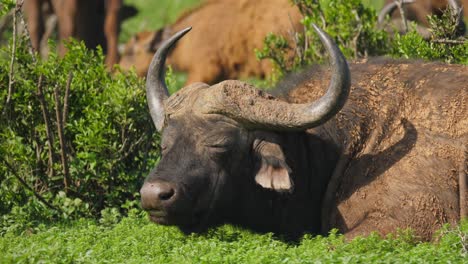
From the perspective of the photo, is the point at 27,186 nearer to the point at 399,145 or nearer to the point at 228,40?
the point at 399,145

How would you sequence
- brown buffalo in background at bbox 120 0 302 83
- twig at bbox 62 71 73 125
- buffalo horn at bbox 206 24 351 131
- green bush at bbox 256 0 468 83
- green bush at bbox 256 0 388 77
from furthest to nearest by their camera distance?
brown buffalo in background at bbox 120 0 302 83, green bush at bbox 256 0 388 77, green bush at bbox 256 0 468 83, twig at bbox 62 71 73 125, buffalo horn at bbox 206 24 351 131

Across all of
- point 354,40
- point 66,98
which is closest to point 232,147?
point 66,98

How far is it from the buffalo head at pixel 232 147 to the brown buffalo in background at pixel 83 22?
36.7 feet

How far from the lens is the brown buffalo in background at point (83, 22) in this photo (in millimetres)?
18766

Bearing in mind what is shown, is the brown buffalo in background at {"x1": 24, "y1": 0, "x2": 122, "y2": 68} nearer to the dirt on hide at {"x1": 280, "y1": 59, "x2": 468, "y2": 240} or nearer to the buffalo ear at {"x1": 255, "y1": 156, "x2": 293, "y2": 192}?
the dirt on hide at {"x1": 280, "y1": 59, "x2": 468, "y2": 240}

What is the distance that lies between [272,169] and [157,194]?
0.83m

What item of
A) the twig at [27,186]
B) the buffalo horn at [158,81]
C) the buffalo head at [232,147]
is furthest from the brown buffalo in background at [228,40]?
the buffalo head at [232,147]

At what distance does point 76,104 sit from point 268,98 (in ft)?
8.29

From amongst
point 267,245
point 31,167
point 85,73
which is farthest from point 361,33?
point 267,245

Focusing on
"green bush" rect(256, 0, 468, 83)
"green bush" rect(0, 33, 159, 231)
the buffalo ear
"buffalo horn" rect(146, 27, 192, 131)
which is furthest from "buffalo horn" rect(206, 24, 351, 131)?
"green bush" rect(256, 0, 468, 83)

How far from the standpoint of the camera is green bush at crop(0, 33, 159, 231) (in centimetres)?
886

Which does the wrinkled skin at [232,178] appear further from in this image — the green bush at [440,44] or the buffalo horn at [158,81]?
the green bush at [440,44]

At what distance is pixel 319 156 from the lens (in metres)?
7.50

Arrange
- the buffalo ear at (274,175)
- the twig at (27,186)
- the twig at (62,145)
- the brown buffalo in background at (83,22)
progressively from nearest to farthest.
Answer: the buffalo ear at (274,175), the twig at (27,186), the twig at (62,145), the brown buffalo in background at (83,22)
